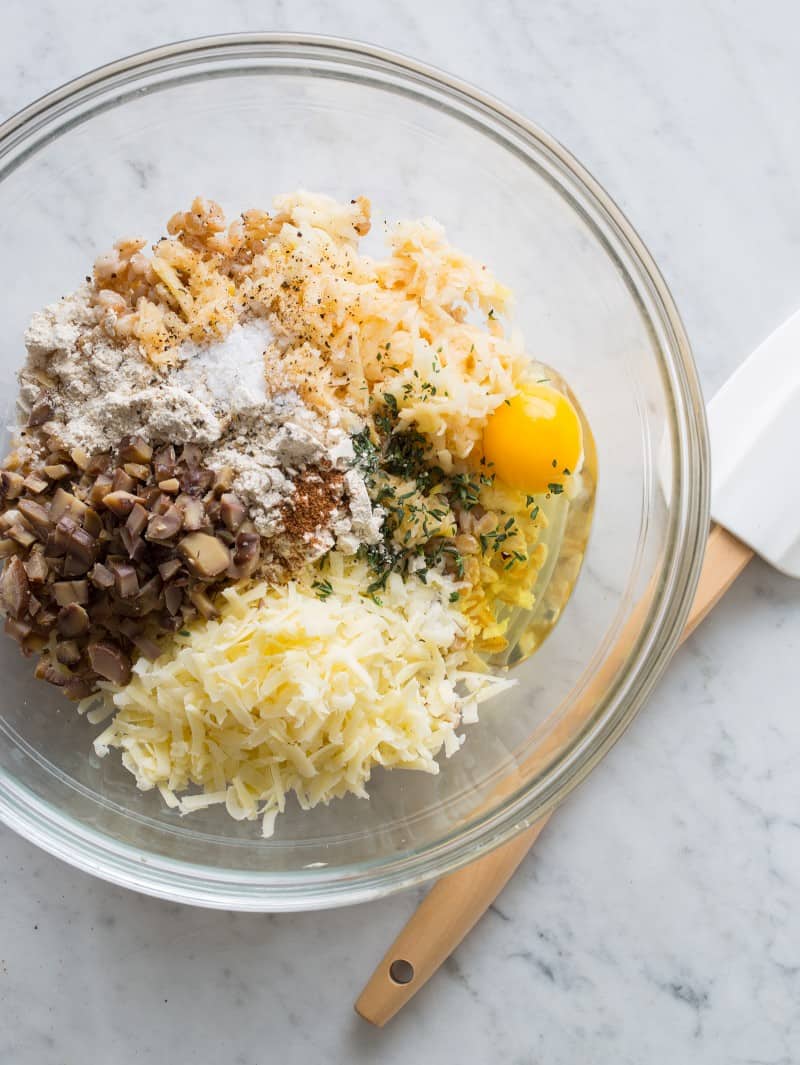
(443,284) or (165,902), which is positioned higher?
(443,284)

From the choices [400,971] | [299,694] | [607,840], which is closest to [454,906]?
[400,971]

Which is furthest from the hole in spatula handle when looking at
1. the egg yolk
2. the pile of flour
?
the egg yolk

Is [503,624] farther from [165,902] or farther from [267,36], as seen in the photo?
[267,36]

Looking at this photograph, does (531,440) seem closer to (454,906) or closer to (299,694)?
(299,694)

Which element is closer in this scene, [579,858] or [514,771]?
[514,771]

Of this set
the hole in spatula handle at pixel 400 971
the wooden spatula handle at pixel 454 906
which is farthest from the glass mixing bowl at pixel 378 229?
the hole in spatula handle at pixel 400 971

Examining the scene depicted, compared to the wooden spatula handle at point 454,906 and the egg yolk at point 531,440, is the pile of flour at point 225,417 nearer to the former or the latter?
the egg yolk at point 531,440

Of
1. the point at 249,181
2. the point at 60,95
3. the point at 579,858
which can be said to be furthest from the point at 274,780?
the point at 60,95
